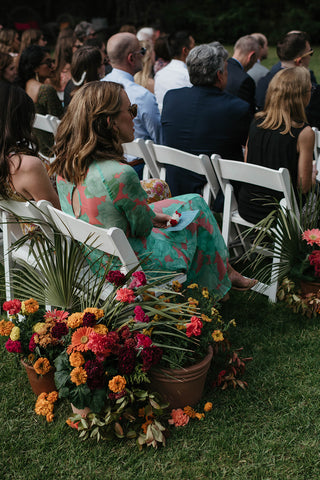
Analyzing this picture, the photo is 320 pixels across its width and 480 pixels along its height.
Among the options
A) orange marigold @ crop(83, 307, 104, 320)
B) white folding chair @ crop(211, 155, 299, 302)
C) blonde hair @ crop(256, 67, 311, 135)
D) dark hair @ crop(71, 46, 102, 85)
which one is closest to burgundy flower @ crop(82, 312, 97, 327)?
orange marigold @ crop(83, 307, 104, 320)

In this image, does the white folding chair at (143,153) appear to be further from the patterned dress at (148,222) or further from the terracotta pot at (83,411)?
the terracotta pot at (83,411)

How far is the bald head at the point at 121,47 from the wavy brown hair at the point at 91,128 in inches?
101

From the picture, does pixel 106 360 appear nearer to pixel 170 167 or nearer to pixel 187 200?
pixel 187 200

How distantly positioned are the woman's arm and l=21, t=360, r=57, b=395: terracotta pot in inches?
79.8

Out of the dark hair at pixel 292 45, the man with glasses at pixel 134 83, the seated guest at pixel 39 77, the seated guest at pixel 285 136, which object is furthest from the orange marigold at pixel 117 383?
the dark hair at pixel 292 45

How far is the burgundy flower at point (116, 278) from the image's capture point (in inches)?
95.0

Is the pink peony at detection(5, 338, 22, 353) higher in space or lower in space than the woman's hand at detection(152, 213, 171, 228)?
lower

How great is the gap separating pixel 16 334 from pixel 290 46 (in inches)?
175

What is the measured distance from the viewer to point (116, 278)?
2414 mm

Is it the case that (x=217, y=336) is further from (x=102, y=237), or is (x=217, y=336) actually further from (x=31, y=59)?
(x=31, y=59)

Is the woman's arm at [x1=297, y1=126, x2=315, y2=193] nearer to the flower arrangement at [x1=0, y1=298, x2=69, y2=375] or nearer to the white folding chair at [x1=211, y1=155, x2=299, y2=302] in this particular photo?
the white folding chair at [x1=211, y1=155, x2=299, y2=302]

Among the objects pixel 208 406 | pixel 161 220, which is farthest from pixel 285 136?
pixel 208 406

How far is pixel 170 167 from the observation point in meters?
4.14

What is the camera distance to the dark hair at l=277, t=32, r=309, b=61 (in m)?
5.56
